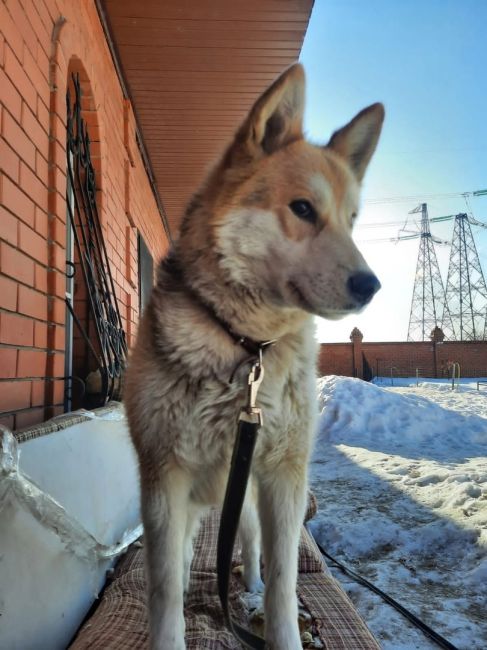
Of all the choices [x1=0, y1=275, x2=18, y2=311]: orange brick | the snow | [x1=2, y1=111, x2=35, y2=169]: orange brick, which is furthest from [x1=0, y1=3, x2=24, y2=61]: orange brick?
the snow

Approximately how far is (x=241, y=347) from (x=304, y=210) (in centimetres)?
43

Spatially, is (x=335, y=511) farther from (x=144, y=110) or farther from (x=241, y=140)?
(x=144, y=110)

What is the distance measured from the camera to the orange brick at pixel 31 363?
2.04 meters

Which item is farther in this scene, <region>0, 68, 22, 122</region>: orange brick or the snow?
the snow

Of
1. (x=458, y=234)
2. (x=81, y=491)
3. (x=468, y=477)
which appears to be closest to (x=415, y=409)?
(x=468, y=477)

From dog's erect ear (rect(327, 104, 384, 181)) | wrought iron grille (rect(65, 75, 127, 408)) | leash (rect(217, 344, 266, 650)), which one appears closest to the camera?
leash (rect(217, 344, 266, 650))

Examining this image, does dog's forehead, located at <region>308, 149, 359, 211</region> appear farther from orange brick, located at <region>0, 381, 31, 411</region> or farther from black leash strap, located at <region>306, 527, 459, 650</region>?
black leash strap, located at <region>306, 527, 459, 650</region>

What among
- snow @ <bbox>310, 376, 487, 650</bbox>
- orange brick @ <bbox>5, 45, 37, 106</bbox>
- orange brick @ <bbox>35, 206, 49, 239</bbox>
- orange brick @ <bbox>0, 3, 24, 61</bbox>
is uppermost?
orange brick @ <bbox>0, 3, 24, 61</bbox>

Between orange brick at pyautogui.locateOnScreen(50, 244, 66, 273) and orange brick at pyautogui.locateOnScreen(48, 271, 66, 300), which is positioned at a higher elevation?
orange brick at pyautogui.locateOnScreen(50, 244, 66, 273)

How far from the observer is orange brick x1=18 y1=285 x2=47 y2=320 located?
2.04 m

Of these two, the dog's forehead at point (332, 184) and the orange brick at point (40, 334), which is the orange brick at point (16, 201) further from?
the dog's forehead at point (332, 184)

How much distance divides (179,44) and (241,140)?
268 cm

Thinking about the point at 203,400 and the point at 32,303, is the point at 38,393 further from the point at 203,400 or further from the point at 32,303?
the point at 203,400

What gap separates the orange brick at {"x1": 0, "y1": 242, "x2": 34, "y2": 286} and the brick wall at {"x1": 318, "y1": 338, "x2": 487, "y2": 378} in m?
18.5
